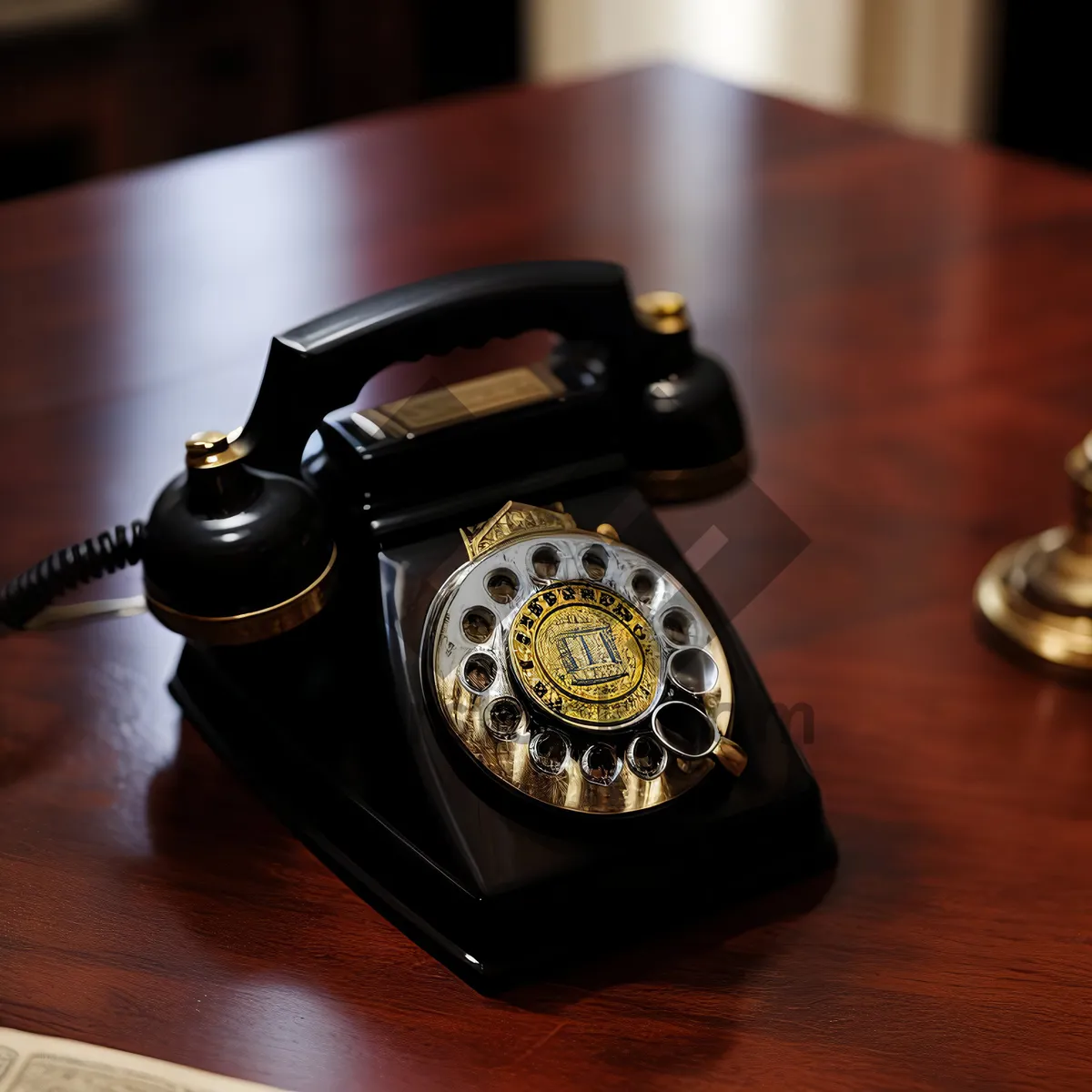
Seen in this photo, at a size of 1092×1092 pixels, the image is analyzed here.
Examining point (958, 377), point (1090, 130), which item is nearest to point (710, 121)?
point (958, 377)

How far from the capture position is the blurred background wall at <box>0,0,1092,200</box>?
261 cm

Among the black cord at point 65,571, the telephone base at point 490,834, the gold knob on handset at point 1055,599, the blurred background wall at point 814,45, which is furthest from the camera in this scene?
the blurred background wall at point 814,45

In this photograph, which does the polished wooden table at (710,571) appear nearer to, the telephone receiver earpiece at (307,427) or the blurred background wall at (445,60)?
the telephone receiver earpiece at (307,427)

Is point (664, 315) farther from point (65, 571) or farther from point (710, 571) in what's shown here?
point (65, 571)

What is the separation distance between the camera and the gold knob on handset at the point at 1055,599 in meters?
0.85

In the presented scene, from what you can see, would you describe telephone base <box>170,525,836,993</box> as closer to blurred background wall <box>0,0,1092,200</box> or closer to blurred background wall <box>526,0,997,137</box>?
blurred background wall <box>0,0,1092,200</box>

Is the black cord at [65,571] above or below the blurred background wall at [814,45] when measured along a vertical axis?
above

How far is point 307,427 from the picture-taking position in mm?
688

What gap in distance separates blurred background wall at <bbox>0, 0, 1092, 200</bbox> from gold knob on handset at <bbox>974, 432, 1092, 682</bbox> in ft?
5.40

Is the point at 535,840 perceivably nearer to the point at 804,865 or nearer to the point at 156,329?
the point at 804,865

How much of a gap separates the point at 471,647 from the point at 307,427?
125 mm

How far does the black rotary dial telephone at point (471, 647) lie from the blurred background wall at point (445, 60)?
71.8 inches

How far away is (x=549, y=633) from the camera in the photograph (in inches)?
26.2

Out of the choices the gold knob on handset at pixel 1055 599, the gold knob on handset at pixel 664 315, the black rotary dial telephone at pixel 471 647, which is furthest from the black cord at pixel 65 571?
the gold knob on handset at pixel 1055 599
